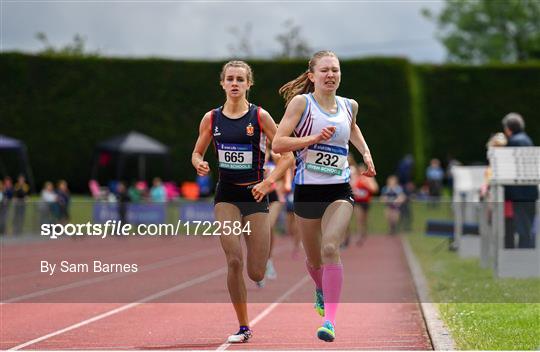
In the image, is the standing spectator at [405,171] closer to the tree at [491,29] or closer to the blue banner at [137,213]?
the blue banner at [137,213]

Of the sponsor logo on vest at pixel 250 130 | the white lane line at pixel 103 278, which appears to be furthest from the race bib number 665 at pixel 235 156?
the white lane line at pixel 103 278

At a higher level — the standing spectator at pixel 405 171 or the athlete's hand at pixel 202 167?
the athlete's hand at pixel 202 167

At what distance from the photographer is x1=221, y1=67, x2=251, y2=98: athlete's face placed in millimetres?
9203

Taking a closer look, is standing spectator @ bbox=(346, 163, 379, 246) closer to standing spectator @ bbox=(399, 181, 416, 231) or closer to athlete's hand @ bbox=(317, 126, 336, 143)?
standing spectator @ bbox=(399, 181, 416, 231)

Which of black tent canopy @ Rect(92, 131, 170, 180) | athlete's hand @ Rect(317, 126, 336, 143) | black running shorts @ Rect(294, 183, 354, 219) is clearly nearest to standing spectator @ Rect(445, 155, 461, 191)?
black tent canopy @ Rect(92, 131, 170, 180)

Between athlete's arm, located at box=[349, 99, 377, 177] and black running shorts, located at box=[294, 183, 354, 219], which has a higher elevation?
athlete's arm, located at box=[349, 99, 377, 177]

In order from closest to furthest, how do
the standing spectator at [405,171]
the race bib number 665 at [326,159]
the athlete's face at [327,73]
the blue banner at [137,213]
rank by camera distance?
the athlete's face at [327,73]
the race bib number 665 at [326,159]
the blue banner at [137,213]
the standing spectator at [405,171]

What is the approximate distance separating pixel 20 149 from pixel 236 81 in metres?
33.4

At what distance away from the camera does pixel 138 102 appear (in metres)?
46.6

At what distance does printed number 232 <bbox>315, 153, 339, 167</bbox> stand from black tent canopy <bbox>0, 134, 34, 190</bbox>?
32.5m

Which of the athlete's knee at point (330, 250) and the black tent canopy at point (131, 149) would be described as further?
the black tent canopy at point (131, 149)

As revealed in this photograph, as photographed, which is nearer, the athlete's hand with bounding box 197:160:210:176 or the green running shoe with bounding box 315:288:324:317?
the athlete's hand with bounding box 197:160:210:176

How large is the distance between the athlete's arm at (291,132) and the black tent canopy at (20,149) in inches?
1279

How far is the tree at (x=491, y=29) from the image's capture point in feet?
268
